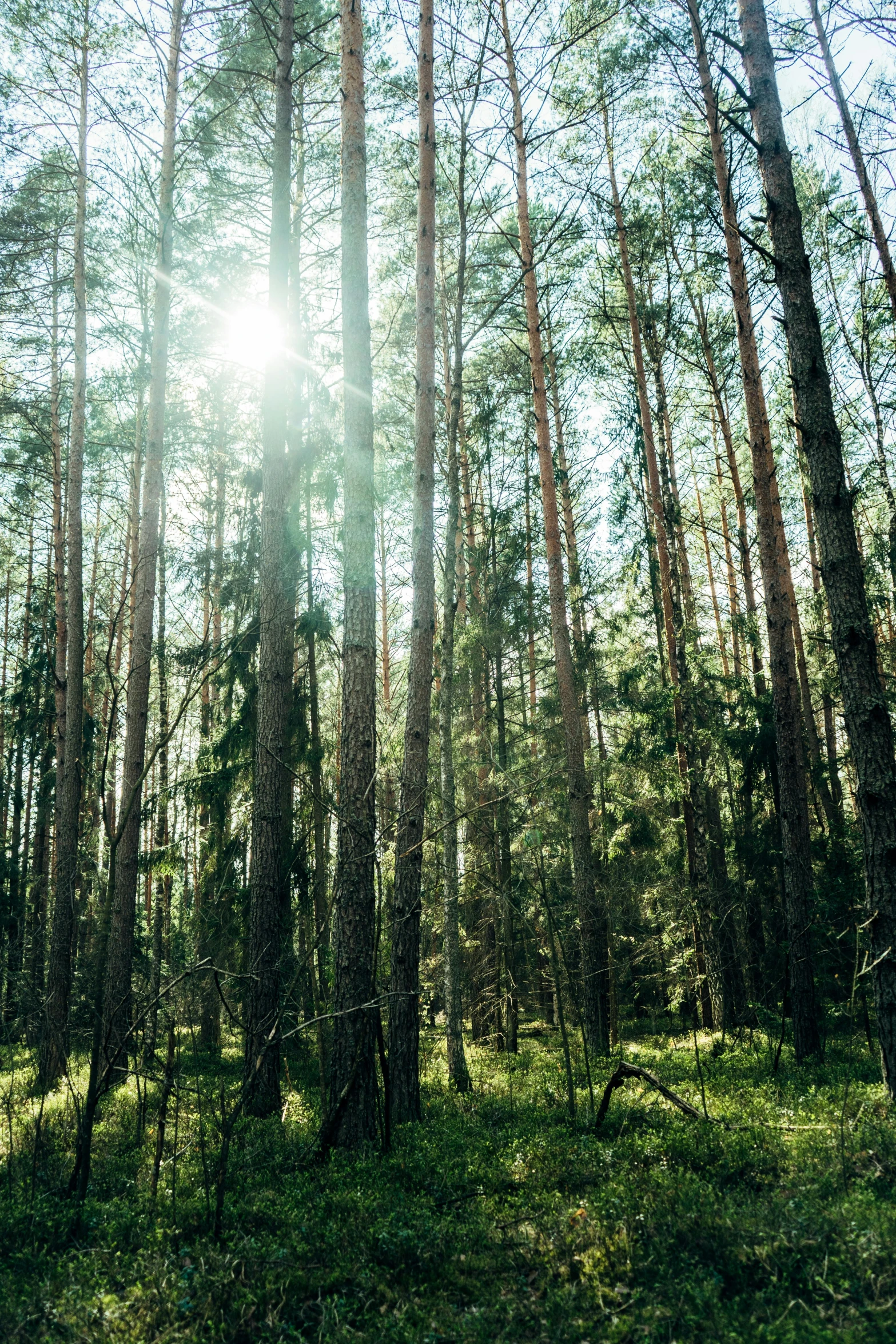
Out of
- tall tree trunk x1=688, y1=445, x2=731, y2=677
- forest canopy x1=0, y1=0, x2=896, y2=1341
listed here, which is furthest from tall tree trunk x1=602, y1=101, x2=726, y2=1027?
tall tree trunk x1=688, y1=445, x2=731, y2=677

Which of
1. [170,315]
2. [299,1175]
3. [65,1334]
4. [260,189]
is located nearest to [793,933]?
[299,1175]

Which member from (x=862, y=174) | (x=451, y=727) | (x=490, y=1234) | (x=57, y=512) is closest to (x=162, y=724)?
(x=57, y=512)

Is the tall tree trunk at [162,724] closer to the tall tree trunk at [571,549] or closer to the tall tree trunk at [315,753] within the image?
the tall tree trunk at [315,753]

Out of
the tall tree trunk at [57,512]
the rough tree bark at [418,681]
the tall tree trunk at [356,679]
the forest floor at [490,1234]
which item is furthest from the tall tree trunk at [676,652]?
the tall tree trunk at [57,512]

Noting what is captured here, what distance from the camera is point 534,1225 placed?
4082mm

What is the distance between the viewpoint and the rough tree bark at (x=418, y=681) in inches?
251

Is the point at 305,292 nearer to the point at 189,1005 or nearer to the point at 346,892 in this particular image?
the point at 346,892

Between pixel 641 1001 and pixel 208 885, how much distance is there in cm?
1370

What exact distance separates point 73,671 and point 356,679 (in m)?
6.03

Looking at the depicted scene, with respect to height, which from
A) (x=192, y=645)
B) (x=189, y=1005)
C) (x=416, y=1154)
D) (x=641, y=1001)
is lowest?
(x=641, y=1001)

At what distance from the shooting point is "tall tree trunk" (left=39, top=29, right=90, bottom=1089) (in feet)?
31.2

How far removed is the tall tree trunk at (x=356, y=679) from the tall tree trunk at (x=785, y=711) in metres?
4.19

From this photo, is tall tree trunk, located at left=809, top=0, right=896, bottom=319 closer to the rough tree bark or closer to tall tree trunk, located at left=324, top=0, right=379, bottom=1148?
the rough tree bark

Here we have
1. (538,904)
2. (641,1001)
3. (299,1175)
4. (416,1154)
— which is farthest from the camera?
(641,1001)
